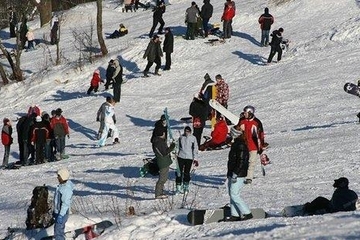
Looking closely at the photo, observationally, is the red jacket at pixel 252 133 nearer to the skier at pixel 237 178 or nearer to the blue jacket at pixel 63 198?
the skier at pixel 237 178

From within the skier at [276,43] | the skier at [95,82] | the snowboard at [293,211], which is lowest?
the snowboard at [293,211]

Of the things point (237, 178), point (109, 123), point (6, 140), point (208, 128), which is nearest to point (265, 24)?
point (208, 128)

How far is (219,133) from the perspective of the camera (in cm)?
1945

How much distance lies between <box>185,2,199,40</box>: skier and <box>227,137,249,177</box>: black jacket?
61.5 ft

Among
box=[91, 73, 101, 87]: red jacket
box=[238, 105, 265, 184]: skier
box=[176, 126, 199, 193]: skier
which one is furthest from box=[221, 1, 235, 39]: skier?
box=[176, 126, 199, 193]: skier

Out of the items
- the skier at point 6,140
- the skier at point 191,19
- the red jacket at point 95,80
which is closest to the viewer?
the skier at point 6,140

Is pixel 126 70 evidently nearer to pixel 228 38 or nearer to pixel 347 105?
pixel 228 38

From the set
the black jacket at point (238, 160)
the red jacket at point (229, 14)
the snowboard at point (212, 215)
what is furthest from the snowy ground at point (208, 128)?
the red jacket at point (229, 14)

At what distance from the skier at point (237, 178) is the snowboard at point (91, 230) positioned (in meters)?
1.94

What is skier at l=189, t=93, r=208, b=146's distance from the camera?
19531 millimetres

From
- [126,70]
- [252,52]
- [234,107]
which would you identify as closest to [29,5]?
[126,70]

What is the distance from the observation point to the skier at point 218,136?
1941 centimetres

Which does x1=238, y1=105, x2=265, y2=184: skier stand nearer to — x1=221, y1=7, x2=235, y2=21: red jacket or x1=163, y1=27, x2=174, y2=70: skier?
x1=163, y1=27, x2=174, y2=70: skier

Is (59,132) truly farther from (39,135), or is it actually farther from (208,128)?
(208,128)
